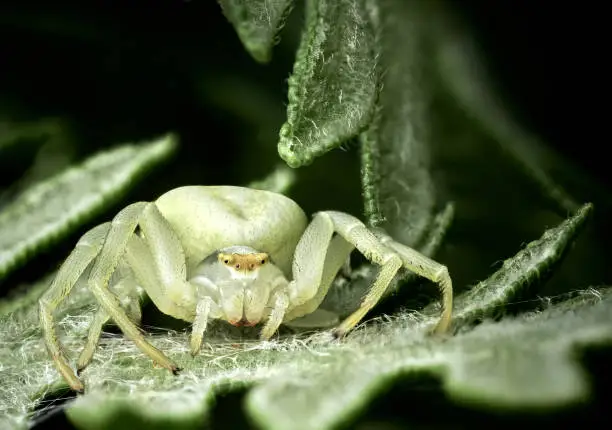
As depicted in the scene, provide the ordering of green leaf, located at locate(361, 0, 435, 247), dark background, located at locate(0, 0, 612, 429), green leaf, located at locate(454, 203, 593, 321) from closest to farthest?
green leaf, located at locate(454, 203, 593, 321), green leaf, located at locate(361, 0, 435, 247), dark background, located at locate(0, 0, 612, 429)

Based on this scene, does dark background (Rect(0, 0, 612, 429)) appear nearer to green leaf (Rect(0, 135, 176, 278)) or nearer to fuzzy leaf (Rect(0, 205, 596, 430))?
green leaf (Rect(0, 135, 176, 278))

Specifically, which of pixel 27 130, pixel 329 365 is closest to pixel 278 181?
pixel 27 130

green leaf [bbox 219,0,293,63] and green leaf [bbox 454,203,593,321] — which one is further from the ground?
green leaf [bbox 219,0,293,63]

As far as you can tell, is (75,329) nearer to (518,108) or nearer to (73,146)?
(73,146)

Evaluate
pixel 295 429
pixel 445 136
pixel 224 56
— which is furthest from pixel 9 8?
pixel 295 429

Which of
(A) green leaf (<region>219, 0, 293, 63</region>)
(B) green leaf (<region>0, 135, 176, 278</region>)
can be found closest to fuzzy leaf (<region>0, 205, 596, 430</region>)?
(B) green leaf (<region>0, 135, 176, 278</region>)

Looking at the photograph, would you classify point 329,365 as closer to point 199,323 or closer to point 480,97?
point 199,323
